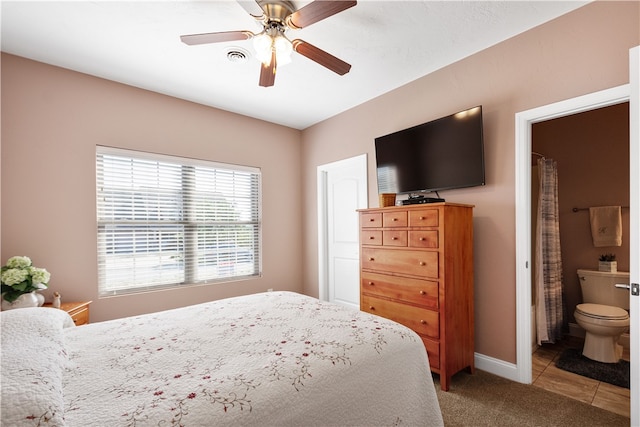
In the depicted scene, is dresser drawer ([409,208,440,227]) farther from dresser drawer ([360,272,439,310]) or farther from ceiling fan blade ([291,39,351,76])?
ceiling fan blade ([291,39,351,76])

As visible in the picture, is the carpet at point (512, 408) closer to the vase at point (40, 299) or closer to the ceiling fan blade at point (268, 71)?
the ceiling fan blade at point (268, 71)

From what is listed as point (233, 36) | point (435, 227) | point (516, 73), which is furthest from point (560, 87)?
point (233, 36)

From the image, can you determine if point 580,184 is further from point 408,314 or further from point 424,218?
point 408,314

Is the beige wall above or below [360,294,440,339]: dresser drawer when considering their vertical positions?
above

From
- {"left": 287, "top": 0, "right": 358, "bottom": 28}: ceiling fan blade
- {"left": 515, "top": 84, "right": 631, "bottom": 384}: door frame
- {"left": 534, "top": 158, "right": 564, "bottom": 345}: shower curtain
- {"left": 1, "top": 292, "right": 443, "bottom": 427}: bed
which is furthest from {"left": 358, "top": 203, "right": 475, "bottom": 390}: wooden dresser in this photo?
{"left": 287, "top": 0, "right": 358, "bottom": 28}: ceiling fan blade

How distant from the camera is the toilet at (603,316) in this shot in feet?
8.42

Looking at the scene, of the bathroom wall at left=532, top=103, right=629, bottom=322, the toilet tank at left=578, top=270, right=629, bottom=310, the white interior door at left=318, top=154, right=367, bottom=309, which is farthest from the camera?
the white interior door at left=318, top=154, right=367, bottom=309

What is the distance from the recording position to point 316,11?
163 cm

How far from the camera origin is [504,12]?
209 cm

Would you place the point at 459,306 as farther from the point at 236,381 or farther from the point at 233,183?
the point at 233,183

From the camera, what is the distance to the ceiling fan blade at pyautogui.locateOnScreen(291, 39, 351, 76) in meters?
1.89

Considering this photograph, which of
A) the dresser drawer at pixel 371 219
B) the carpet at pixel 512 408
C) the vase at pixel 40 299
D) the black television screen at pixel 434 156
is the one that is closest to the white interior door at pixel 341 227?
the black television screen at pixel 434 156

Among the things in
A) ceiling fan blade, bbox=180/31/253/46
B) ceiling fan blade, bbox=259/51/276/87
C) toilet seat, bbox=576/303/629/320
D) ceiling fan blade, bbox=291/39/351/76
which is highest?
ceiling fan blade, bbox=180/31/253/46

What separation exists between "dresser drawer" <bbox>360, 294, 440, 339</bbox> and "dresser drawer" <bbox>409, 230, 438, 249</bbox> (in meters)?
0.50
